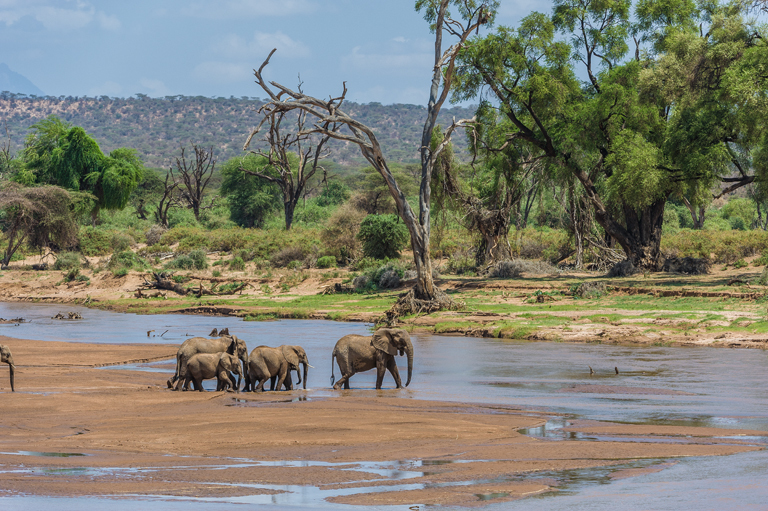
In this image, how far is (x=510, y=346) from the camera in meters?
19.7

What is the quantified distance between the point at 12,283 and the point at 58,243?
659 centimetres

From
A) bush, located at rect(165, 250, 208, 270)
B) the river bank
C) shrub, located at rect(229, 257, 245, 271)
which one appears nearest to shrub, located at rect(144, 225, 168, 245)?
bush, located at rect(165, 250, 208, 270)

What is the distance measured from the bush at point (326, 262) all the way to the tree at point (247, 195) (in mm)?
29096

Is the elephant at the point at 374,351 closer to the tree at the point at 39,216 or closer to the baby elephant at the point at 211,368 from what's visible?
the baby elephant at the point at 211,368

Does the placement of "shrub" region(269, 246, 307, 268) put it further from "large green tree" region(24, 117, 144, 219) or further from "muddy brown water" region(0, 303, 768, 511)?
"muddy brown water" region(0, 303, 768, 511)

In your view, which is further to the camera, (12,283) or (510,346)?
(12,283)

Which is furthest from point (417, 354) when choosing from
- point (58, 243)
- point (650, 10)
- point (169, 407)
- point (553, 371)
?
point (58, 243)

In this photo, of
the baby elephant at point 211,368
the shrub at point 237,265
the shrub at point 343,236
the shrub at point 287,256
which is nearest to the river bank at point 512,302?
the shrub at point 237,265

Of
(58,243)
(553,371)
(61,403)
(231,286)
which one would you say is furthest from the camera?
(58,243)

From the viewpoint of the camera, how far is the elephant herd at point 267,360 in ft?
42.6

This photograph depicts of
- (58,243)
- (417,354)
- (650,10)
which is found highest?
(650,10)

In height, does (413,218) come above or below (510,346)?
above

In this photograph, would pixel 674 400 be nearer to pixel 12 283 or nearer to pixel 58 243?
pixel 12 283

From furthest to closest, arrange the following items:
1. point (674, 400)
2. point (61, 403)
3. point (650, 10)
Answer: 1. point (650, 10)
2. point (674, 400)
3. point (61, 403)
